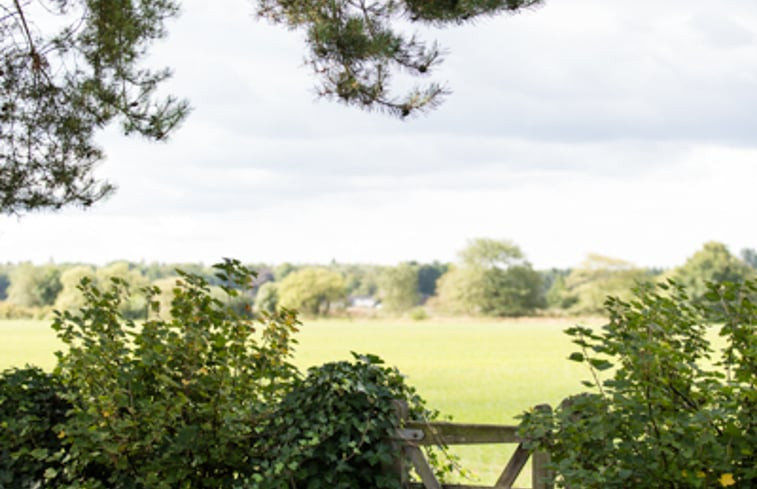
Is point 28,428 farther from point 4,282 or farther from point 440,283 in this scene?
point 440,283

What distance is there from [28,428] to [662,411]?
3.27 m

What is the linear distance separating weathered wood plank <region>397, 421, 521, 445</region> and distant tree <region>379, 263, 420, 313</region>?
70.2 metres

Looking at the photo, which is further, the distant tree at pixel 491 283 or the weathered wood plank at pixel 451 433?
the distant tree at pixel 491 283

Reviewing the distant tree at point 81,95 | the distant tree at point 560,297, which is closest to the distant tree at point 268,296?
the distant tree at point 560,297

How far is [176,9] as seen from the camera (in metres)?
6.75

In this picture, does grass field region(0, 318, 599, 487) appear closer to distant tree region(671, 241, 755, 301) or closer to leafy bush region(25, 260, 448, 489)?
leafy bush region(25, 260, 448, 489)

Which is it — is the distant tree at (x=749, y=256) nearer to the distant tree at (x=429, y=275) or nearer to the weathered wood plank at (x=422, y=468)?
the distant tree at (x=429, y=275)

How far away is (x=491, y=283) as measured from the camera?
71.4 meters

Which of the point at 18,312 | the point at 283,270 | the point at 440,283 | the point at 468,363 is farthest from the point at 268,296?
the point at 468,363

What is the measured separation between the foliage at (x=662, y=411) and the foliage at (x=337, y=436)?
2.57 feet

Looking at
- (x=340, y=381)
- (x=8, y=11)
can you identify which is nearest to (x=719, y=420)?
Answer: (x=340, y=381)

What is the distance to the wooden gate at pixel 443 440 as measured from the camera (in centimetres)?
365

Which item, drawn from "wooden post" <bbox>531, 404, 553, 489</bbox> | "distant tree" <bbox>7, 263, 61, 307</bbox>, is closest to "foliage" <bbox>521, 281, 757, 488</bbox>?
"wooden post" <bbox>531, 404, 553, 489</bbox>

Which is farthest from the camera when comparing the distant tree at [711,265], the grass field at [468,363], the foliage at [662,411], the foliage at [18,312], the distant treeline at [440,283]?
the distant tree at [711,265]
